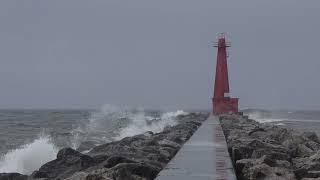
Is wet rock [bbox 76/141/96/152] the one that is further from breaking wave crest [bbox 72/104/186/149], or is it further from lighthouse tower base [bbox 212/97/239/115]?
lighthouse tower base [bbox 212/97/239/115]

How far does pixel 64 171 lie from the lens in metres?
8.92

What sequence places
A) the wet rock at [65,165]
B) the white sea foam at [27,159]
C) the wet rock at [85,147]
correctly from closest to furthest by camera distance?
the wet rock at [65,165] → the white sea foam at [27,159] → the wet rock at [85,147]

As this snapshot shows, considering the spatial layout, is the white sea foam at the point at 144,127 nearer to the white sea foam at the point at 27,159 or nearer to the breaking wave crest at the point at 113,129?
the breaking wave crest at the point at 113,129

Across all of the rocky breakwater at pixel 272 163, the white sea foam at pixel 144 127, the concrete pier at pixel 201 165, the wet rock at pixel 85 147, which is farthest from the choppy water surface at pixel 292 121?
the concrete pier at pixel 201 165

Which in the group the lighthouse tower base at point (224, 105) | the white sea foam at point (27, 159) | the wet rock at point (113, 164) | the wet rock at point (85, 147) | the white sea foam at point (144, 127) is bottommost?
the white sea foam at point (27, 159)

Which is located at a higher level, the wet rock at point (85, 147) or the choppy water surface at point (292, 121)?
the choppy water surface at point (292, 121)

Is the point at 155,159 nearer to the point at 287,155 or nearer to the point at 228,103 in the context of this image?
the point at 287,155

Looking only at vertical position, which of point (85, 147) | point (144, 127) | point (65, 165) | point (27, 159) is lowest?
point (27, 159)

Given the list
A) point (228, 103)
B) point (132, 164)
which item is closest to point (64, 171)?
point (132, 164)

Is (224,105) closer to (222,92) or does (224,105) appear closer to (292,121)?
(222,92)

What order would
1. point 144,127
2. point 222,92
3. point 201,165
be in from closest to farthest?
point 201,165, point 222,92, point 144,127

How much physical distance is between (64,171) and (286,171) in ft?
11.3

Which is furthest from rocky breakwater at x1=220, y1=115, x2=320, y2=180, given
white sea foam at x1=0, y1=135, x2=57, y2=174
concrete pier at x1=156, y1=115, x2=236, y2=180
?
white sea foam at x1=0, y1=135, x2=57, y2=174

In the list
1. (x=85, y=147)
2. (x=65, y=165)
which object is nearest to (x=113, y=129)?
(x=85, y=147)
